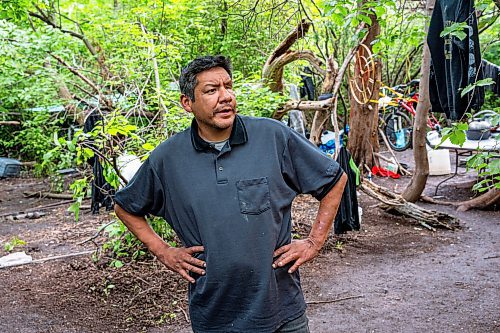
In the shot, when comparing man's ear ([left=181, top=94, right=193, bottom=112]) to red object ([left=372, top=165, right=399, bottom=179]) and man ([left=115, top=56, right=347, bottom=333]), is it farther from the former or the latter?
red object ([left=372, top=165, right=399, bottom=179])

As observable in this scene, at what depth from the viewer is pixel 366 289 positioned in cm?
545

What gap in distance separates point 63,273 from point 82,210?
4.19 meters

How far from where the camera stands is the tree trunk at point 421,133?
7.69 m

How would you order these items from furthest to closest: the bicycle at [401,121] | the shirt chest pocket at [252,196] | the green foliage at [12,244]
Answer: the bicycle at [401,121], the green foliage at [12,244], the shirt chest pocket at [252,196]

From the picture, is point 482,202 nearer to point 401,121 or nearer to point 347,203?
point 347,203

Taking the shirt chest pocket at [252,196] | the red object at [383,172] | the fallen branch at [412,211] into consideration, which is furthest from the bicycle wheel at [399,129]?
the shirt chest pocket at [252,196]

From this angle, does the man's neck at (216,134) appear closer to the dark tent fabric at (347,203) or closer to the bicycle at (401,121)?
the dark tent fabric at (347,203)

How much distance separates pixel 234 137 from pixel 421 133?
6.31 metres

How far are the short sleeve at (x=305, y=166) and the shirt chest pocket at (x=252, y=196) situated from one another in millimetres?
153

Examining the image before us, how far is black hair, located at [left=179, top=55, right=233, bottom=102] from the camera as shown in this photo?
7.88 ft

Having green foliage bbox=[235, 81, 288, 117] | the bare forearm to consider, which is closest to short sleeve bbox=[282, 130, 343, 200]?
the bare forearm

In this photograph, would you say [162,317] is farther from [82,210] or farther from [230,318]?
[82,210]

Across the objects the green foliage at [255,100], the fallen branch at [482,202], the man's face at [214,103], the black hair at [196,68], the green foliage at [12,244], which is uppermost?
the black hair at [196,68]

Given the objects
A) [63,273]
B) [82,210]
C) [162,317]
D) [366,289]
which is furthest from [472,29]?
[82,210]
